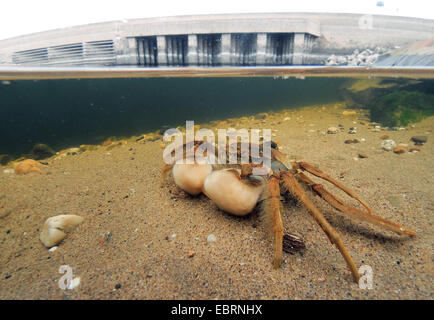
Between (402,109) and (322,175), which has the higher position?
(402,109)

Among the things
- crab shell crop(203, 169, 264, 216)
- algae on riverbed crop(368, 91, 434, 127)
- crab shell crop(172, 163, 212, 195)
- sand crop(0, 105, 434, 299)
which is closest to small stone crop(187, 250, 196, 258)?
sand crop(0, 105, 434, 299)

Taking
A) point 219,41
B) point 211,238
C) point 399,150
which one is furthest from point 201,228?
point 219,41

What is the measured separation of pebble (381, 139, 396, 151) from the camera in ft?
10.3

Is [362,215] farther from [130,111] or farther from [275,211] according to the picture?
[130,111]

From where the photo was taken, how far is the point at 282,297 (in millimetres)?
1113

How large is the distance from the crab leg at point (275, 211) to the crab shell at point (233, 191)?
0.08m

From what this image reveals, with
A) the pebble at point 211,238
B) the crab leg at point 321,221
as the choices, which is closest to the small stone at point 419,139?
the crab leg at point 321,221

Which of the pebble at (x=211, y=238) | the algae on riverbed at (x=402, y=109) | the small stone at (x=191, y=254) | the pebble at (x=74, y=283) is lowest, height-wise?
the pebble at (x=74, y=283)

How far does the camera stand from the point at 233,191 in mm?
1432

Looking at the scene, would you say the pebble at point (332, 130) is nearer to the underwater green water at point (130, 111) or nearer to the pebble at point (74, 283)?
the underwater green water at point (130, 111)

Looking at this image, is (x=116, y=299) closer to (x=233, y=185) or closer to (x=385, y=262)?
(x=233, y=185)

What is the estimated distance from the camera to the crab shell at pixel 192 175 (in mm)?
1734

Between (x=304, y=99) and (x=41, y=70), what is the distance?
9.95 metres

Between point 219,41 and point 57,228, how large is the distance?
28.6ft
